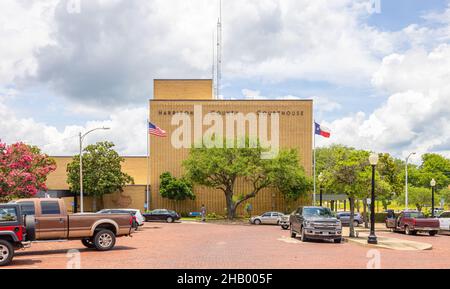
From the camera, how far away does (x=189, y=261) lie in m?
17.7

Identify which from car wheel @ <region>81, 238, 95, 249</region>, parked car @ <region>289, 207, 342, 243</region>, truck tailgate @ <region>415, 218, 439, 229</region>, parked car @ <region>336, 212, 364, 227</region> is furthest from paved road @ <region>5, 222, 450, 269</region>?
parked car @ <region>336, 212, 364, 227</region>

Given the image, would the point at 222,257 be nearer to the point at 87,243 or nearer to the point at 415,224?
the point at 87,243

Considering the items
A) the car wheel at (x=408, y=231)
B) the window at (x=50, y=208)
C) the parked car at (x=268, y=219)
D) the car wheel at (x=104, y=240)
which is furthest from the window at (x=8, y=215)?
the parked car at (x=268, y=219)

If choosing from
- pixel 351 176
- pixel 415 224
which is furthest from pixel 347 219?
pixel 351 176

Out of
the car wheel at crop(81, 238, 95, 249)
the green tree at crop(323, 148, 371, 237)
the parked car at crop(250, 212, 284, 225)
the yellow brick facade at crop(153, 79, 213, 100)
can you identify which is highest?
the yellow brick facade at crop(153, 79, 213, 100)

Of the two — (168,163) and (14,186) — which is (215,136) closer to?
(168,163)

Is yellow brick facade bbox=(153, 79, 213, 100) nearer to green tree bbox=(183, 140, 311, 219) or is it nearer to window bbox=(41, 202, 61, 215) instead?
green tree bbox=(183, 140, 311, 219)

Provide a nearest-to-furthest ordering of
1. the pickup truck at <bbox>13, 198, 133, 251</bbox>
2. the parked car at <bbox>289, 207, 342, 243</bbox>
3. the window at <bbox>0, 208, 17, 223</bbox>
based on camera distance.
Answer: the window at <bbox>0, 208, 17, 223</bbox>, the pickup truck at <bbox>13, 198, 133, 251</bbox>, the parked car at <bbox>289, 207, 342, 243</bbox>

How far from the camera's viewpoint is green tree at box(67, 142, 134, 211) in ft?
204

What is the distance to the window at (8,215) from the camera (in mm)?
17219

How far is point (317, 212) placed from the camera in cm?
2847

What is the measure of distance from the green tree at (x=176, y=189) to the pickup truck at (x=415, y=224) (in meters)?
31.2

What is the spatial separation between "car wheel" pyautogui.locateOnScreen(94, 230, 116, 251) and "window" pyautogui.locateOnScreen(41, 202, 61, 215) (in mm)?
1910

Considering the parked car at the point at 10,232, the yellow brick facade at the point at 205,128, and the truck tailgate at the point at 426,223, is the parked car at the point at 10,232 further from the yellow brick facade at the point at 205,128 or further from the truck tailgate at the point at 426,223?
the yellow brick facade at the point at 205,128
